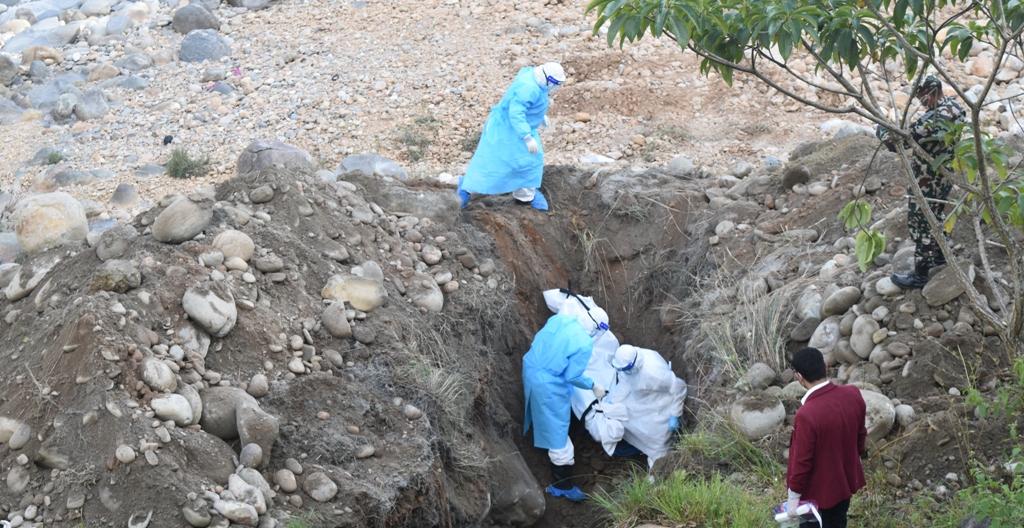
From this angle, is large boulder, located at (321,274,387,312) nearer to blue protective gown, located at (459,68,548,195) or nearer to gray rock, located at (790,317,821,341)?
blue protective gown, located at (459,68,548,195)

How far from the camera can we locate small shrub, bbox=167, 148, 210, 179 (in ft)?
27.7

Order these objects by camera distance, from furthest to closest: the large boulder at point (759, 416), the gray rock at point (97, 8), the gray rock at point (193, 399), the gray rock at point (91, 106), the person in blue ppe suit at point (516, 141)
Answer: the gray rock at point (97, 8)
the gray rock at point (91, 106)
the person in blue ppe suit at point (516, 141)
the large boulder at point (759, 416)
the gray rock at point (193, 399)

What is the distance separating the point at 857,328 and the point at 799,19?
222 cm

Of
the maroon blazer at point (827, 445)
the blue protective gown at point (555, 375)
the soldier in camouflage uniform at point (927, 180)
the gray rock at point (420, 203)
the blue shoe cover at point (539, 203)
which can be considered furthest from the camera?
the blue shoe cover at point (539, 203)

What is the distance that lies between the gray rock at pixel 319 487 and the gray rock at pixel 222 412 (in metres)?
0.39

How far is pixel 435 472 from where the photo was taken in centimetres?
418

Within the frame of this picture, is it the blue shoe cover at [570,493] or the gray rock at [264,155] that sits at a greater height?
the gray rock at [264,155]

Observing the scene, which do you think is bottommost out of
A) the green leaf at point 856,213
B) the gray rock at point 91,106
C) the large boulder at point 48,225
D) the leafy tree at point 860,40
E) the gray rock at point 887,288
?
the gray rock at point 91,106

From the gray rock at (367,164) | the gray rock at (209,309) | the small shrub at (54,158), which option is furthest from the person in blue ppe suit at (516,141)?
the small shrub at (54,158)

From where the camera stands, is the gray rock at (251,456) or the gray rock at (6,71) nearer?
the gray rock at (251,456)

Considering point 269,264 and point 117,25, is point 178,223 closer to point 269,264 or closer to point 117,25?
point 269,264

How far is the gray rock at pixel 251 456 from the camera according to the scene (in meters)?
3.62

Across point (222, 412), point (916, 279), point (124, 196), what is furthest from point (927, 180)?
point (124, 196)

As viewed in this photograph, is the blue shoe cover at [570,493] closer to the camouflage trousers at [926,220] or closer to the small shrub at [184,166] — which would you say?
the camouflage trousers at [926,220]
